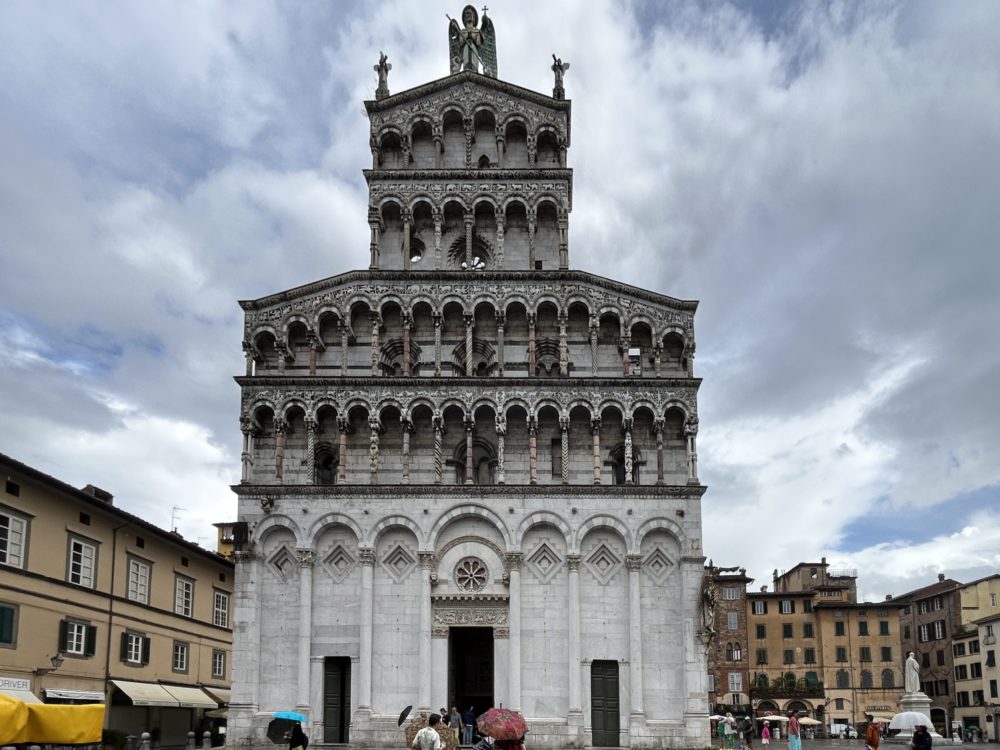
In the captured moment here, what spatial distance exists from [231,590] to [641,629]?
25989 mm

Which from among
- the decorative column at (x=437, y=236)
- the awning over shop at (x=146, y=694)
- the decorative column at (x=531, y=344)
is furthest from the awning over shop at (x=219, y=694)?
the decorative column at (x=437, y=236)

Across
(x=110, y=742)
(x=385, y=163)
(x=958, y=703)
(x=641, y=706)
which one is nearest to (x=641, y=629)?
(x=641, y=706)

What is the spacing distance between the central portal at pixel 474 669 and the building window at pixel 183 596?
1409 centimetres

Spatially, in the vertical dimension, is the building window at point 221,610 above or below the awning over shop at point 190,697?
above

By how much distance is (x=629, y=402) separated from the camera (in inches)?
1693

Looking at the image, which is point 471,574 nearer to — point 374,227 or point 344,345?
point 344,345

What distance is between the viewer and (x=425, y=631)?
40.8 metres

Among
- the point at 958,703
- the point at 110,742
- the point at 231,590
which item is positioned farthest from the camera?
the point at 958,703

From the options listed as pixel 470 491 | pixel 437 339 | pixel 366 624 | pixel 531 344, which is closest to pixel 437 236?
pixel 437 339

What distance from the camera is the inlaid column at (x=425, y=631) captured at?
40031 mm

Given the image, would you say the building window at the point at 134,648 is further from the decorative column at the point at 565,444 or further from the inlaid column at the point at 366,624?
the decorative column at the point at 565,444

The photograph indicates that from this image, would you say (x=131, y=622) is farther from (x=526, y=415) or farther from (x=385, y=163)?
(x=385, y=163)

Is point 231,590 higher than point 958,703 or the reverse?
higher

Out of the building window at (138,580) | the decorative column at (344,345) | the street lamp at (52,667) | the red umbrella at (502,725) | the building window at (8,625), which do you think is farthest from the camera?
the building window at (138,580)
